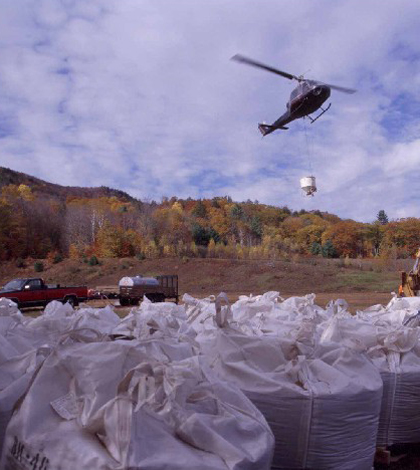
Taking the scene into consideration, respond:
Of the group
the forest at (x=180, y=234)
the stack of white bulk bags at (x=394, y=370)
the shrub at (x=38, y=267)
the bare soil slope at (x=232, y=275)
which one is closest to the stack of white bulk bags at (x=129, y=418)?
the stack of white bulk bags at (x=394, y=370)

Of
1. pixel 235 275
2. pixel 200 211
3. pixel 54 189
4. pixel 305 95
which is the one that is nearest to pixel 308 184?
pixel 305 95

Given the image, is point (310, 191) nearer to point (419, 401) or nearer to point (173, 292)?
point (173, 292)

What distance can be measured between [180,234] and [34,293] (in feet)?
105

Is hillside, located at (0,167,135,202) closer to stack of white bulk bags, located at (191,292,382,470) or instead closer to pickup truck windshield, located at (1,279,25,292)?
pickup truck windshield, located at (1,279,25,292)

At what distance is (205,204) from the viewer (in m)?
71.9

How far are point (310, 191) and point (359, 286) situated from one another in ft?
58.2

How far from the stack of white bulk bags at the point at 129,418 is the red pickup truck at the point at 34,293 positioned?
57.1 feet

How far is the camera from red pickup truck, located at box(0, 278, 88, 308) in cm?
1903

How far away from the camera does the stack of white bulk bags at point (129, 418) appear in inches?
74.3

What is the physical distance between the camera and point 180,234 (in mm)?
51188

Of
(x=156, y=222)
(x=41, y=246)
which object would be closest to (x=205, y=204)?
(x=156, y=222)

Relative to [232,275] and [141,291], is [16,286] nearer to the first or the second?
[141,291]

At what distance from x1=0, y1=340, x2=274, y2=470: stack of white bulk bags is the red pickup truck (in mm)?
17400

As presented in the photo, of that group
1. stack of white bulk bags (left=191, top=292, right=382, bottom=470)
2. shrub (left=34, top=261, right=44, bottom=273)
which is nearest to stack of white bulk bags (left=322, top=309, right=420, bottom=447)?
stack of white bulk bags (left=191, top=292, right=382, bottom=470)
